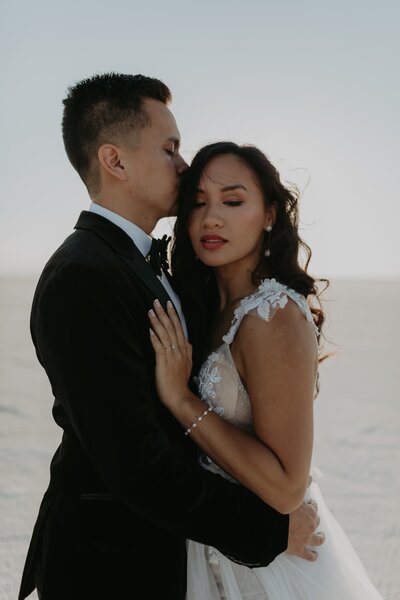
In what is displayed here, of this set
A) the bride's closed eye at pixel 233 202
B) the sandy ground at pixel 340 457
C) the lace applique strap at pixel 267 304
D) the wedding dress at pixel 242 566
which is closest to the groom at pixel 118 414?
the wedding dress at pixel 242 566

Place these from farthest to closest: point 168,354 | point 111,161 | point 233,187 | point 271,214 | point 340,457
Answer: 1. point 340,457
2. point 271,214
3. point 233,187
4. point 111,161
5. point 168,354

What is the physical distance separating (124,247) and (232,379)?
2.09ft

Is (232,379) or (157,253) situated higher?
(157,253)

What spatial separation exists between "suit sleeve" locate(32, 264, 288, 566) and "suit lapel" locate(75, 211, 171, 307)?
20cm

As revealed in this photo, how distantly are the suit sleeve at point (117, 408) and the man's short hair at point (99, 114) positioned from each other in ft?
2.54

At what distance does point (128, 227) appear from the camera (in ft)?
8.41

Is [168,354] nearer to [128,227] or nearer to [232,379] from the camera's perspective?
[232,379]

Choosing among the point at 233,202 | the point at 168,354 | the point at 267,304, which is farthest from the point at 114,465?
the point at 233,202

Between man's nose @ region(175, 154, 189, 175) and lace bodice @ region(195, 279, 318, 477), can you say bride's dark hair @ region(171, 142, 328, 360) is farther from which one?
lace bodice @ region(195, 279, 318, 477)

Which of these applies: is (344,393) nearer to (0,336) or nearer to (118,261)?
(118,261)

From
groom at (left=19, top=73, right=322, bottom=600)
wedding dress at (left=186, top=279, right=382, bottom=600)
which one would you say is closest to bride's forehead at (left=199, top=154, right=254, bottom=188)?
groom at (left=19, top=73, right=322, bottom=600)

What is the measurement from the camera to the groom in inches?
77.3

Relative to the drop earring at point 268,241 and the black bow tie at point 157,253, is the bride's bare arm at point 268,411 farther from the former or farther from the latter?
the drop earring at point 268,241

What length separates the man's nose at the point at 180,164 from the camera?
9.16 ft
